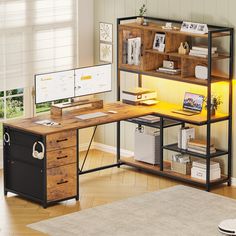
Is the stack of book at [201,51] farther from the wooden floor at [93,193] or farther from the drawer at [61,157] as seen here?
the drawer at [61,157]

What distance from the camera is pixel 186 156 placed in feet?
27.0

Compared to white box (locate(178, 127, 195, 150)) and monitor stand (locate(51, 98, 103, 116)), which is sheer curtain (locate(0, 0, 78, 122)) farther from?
white box (locate(178, 127, 195, 150))

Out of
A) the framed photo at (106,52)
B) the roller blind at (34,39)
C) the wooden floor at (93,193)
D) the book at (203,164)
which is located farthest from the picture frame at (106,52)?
the book at (203,164)

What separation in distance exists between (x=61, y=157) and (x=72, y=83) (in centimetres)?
96

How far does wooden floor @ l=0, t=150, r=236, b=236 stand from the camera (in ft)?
23.1

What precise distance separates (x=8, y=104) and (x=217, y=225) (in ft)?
9.59

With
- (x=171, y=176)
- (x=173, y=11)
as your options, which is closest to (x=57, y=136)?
(x=171, y=176)

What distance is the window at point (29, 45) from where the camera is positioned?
8469 mm

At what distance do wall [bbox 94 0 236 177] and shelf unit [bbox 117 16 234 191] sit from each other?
0.09m

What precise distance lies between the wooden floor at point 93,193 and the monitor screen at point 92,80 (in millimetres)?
899

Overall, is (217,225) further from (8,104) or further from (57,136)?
(8,104)

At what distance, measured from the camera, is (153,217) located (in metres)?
7.05

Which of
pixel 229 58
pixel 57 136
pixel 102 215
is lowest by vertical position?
pixel 102 215

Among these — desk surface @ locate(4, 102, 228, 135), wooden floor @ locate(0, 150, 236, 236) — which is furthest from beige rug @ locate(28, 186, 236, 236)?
desk surface @ locate(4, 102, 228, 135)
